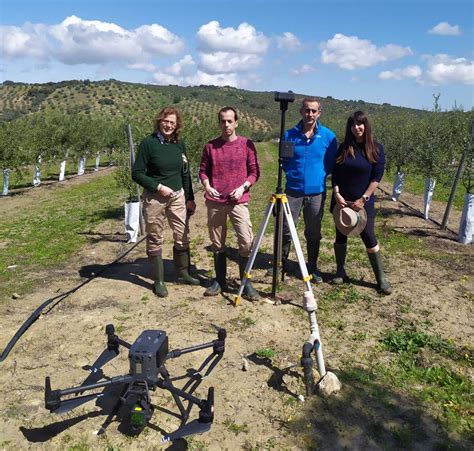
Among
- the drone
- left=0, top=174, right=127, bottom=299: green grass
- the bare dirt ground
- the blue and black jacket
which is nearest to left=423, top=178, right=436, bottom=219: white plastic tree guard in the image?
the bare dirt ground

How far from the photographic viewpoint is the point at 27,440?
2.97 meters

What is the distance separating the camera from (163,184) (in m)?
5.14

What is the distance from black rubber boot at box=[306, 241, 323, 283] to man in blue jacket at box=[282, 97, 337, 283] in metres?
0.26

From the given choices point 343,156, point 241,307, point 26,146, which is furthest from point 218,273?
point 26,146

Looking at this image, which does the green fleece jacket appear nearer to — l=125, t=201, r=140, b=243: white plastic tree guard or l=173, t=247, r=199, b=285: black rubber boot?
l=173, t=247, r=199, b=285: black rubber boot

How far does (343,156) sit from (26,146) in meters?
18.2

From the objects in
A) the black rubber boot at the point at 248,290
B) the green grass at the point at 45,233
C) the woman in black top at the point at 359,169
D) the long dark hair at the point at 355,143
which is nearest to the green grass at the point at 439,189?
the woman in black top at the point at 359,169

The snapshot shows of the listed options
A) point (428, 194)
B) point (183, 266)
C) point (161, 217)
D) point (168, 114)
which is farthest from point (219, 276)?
point (428, 194)

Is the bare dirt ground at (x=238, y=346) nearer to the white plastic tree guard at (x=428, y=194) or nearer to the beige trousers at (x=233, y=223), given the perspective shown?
the beige trousers at (x=233, y=223)

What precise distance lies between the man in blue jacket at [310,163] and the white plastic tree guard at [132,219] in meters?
3.89

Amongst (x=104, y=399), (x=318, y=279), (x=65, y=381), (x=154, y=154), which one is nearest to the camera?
(x=104, y=399)

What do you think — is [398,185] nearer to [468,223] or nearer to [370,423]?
[468,223]

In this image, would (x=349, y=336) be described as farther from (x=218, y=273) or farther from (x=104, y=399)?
(x=104, y=399)

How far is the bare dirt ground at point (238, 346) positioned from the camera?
3.03 meters
